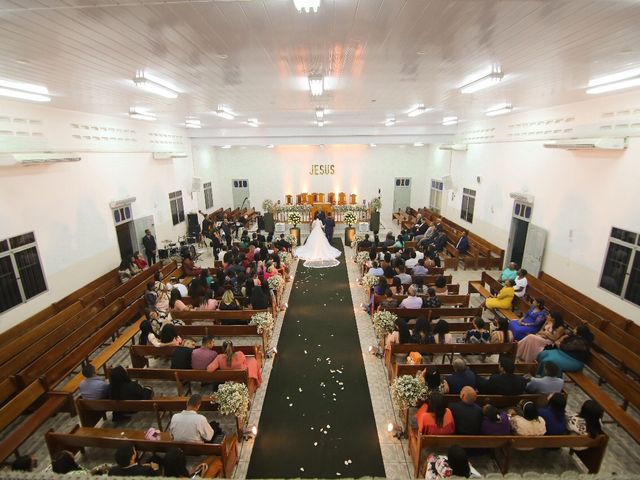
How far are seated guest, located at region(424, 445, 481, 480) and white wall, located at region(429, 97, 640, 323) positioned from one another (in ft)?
19.1

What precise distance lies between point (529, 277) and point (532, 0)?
27.6 feet

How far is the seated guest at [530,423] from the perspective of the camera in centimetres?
449

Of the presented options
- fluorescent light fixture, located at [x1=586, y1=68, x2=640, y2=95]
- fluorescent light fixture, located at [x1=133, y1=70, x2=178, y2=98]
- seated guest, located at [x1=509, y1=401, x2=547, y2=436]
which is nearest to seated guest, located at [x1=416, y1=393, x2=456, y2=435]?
seated guest, located at [x1=509, y1=401, x2=547, y2=436]

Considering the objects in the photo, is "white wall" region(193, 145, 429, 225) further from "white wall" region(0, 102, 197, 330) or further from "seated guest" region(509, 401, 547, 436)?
"seated guest" region(509, 401, 547, 436)

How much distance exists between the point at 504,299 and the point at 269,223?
40.8 ft

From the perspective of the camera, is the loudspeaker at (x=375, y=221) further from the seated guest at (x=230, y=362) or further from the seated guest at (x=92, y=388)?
the seated guest at (x=92, y=388)

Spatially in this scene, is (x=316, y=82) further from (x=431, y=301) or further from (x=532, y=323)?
(x=532, y=323)

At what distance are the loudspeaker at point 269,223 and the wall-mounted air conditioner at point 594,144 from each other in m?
12.9

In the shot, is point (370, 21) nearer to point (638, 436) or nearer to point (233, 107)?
point (638, 436)

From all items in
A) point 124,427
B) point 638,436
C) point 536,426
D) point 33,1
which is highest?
point 33,1

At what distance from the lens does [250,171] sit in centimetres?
2220

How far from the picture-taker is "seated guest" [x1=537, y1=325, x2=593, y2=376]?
604cm

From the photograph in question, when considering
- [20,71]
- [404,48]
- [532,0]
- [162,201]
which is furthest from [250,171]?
[532,0]

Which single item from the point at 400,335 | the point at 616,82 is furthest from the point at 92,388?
the point at 616,82
